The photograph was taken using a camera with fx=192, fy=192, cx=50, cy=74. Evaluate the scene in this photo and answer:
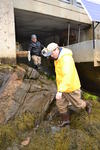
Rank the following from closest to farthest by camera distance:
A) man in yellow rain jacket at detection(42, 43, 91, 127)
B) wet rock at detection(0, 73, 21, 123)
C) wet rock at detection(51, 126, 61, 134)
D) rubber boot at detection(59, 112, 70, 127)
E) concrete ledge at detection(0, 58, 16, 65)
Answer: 1. man in yellow rain jacket at detection(42, 43, 91, 127)
2. wet rock at detection(51, 126, 61, 134)
3. rubber boot at detection(59, 112, 70, 127)
4. wet rock at detection(0, 73, 21, 123)
5. concrete ledge at detection(0, 58, 16, 65)

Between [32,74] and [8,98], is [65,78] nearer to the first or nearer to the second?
[8,98]

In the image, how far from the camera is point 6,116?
4.99 m

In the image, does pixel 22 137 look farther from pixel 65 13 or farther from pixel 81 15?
pixel 81 15

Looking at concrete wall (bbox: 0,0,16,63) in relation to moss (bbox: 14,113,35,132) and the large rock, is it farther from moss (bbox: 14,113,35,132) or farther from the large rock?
moss (bbox: 14,113,35,132)

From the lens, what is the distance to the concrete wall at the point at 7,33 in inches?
274

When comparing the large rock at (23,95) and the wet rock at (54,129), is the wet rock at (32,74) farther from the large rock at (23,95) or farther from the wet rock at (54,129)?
the wet rock at (54,129)

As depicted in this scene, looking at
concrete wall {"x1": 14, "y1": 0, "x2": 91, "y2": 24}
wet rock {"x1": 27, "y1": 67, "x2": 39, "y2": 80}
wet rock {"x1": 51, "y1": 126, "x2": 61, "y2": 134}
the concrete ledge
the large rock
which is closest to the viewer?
wet rock {"x1": 51, "y1": 126, "x2": 61, "y2": 134}

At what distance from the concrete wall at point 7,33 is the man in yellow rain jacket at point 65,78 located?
113 inches

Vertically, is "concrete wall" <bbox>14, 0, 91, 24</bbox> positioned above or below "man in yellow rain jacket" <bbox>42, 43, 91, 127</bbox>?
above

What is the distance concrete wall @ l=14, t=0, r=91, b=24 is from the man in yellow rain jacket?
4361mm

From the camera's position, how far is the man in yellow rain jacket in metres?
4.17

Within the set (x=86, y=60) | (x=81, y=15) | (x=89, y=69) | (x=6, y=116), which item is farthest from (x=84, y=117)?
(x=81, y=15)

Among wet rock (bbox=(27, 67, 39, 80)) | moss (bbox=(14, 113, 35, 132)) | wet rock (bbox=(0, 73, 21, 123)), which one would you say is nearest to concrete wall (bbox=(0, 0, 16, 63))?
wet rock (bbox=(27, 67, 39, 80))

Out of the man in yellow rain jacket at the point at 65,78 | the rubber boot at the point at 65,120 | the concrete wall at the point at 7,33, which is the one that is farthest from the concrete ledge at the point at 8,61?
the rubber boot at the point at 65,120
